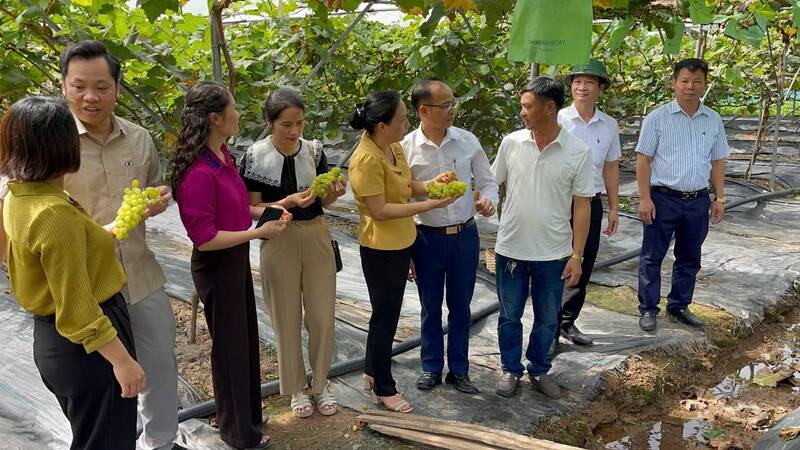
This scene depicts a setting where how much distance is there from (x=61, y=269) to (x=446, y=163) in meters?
1.77

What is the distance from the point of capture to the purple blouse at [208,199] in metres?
2.27

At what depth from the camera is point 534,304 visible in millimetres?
3150

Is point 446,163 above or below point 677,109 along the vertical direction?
below

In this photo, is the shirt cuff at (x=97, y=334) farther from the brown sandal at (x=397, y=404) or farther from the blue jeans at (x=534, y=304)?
the blue jeans at (x=534, y=304)

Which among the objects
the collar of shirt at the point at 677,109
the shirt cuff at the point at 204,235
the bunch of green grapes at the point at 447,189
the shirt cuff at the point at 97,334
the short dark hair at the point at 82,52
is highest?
the short dark hair at the point at 82,52

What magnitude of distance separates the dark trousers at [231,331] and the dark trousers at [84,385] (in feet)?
1.86

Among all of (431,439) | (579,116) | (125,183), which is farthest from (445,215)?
(125,183)

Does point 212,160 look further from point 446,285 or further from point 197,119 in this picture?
point 446,285

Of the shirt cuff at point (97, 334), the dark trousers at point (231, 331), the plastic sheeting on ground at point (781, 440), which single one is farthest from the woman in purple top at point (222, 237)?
the plastic sheeting on ground at point (781, 440)

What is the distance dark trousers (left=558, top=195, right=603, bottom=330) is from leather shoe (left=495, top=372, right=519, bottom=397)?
1.74ft

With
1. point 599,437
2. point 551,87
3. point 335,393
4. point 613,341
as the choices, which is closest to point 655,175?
point 613,341

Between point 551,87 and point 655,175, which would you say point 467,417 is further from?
point 655,175

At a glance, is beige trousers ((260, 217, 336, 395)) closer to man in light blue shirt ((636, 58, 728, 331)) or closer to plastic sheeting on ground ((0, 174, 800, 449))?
plastic sheeting on ground ((0, 174, 800, 449))

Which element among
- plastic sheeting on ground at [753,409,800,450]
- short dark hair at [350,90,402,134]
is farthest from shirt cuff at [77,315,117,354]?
plastic sheeting on ground at [753,409,800,450]
